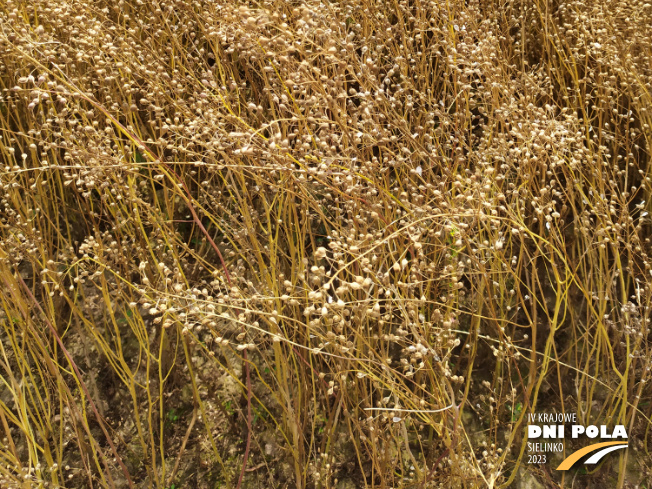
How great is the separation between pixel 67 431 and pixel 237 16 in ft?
4.59

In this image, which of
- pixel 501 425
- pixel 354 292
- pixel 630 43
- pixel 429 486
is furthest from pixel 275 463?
pixel 630 43

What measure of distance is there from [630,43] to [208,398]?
69.0 inches

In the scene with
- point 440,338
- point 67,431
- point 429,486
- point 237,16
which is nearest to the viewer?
point 440,338

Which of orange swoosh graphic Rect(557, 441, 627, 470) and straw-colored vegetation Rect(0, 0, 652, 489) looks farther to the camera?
orange swoosh graphic Rect(557, 441, 627, 470)

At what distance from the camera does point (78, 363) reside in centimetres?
191

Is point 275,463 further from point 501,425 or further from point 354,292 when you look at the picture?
point 501,425

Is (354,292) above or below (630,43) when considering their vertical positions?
below

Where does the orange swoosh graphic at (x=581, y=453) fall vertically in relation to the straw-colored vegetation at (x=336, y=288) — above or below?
below

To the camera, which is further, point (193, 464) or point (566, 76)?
point (566, 76)

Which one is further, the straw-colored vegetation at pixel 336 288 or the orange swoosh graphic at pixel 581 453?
the orange swoosh graphic at pixel 581 453

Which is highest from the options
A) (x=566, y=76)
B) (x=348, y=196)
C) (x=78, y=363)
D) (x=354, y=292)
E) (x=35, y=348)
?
(x=566, y=76)

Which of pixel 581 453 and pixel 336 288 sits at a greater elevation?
pixel 336 288

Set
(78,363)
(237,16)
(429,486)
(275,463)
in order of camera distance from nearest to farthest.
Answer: (237,16), (429,486), (275,463), (78,363)

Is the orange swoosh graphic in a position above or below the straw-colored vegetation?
below
